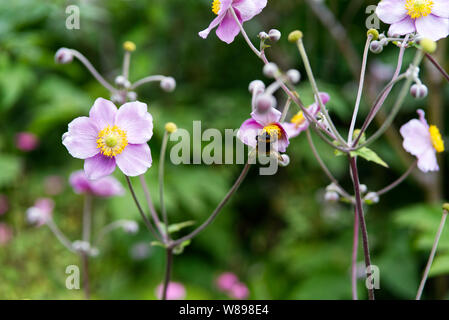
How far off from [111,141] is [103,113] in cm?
6

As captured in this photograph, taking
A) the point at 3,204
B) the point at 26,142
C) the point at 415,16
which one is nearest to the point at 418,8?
the point at 415,16

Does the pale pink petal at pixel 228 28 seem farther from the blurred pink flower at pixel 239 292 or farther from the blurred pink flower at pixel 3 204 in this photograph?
the blurred pink flower at pixel 3 204

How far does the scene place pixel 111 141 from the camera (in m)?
0.80

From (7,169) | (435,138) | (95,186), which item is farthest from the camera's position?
(7,169)

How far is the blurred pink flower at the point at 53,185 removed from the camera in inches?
87.3

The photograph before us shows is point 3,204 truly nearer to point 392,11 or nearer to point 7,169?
point 7,169

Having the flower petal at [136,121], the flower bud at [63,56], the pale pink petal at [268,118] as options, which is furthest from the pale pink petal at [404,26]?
the flower bud at [63,56]

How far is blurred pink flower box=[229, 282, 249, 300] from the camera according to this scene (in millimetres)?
2061

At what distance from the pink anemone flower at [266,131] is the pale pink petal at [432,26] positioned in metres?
0.31

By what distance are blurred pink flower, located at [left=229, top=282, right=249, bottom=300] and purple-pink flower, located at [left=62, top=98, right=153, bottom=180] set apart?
1.42 meters

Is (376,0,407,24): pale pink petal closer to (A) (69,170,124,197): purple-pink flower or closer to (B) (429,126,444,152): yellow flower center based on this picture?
(B) (429,126,444,152): yellow flower center

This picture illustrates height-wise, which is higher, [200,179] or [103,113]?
[200,179]

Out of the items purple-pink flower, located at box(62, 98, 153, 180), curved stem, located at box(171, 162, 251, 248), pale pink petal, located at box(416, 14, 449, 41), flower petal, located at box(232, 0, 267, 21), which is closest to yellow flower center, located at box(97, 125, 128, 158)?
purple-pink flower, located at box(62, 98, 153, 180)
